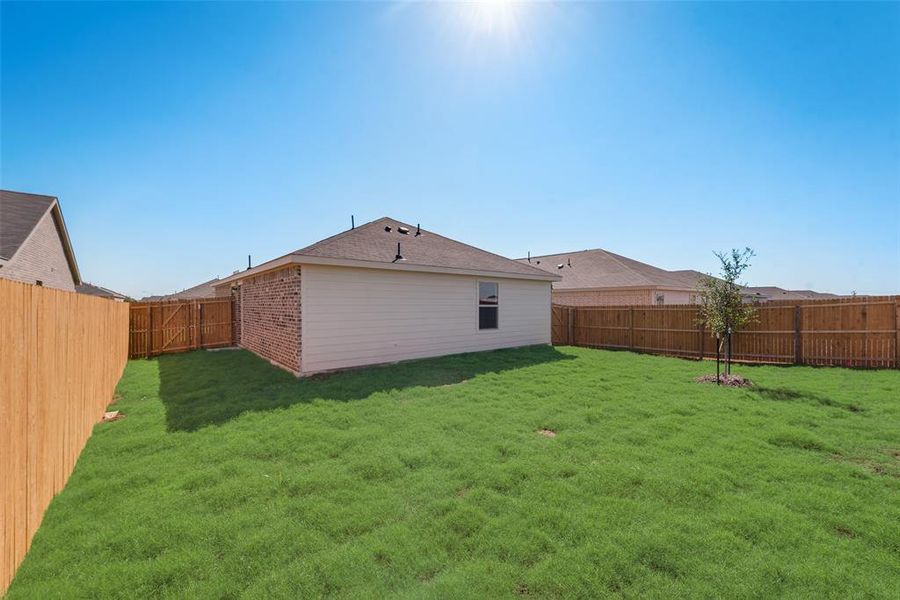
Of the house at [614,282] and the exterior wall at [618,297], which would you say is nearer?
the exterior wall at [618,297]

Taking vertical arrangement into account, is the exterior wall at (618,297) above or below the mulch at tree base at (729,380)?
above

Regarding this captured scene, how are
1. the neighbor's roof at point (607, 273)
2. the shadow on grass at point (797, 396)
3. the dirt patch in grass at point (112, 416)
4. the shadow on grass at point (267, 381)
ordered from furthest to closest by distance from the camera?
the neighbor's roof at point (607, 273) < the shadow on grass at point (797, 396) < the shadow on grass at point (267, 381) < the dirt patch in grass at point (112, 416)

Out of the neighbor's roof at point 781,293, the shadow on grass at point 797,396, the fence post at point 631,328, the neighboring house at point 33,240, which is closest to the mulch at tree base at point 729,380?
the shadow on grass at point 797,396

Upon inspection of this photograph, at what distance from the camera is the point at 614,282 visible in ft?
62.4

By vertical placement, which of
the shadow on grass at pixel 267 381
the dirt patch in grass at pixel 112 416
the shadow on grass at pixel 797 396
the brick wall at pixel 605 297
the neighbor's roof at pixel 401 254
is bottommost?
the dirt patch in grass at pixel 112 416

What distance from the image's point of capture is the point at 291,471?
4.05 metres

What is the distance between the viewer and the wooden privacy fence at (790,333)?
32.1 ft

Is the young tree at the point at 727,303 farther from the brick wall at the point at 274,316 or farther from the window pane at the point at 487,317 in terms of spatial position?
the brick wall at the point at 274,316

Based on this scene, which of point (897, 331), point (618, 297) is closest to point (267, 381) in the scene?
Answer: point (897, 331)

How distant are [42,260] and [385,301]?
49.8ft

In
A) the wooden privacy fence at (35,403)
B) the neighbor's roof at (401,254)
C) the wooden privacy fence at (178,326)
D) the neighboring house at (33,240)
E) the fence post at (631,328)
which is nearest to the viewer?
the wooden privacy fence at (35,403)

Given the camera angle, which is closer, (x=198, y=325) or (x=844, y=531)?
(x=844, y=531)

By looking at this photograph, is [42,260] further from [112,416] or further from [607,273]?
[607,273]

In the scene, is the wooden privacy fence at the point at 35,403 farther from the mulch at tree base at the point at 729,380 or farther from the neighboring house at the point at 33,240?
the neighboring house at the point at 33,240
